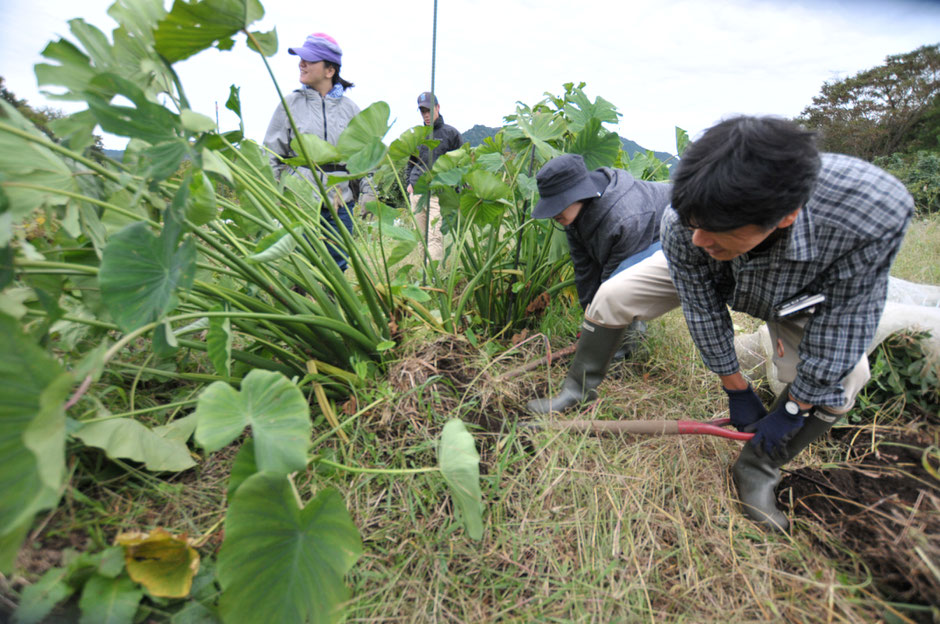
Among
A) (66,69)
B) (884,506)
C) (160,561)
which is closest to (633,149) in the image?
(884,506)

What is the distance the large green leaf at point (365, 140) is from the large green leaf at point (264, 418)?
31.0 inches

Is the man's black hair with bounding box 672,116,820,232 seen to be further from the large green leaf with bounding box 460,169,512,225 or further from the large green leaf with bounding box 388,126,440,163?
the large green leaf with bounding box 388,126,440,163

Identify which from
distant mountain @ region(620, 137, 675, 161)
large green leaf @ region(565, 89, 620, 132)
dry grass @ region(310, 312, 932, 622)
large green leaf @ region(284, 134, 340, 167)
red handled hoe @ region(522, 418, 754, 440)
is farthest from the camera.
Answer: distant mountain @ region(620, 137, 675, 161)

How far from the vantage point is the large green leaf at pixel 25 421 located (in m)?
0.63

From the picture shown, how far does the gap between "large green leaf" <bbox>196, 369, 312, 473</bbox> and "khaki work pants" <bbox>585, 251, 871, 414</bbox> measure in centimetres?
103

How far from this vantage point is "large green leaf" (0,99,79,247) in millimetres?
809

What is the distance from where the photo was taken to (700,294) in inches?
52.4

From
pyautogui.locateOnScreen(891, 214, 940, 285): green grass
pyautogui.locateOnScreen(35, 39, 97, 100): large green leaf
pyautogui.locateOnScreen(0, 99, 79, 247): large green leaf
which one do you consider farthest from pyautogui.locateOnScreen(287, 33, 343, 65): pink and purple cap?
pyautogui.locateOnScreen(891, 214, 940, 285): green grass

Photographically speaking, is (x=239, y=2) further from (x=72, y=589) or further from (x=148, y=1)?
(x=72, y=589)

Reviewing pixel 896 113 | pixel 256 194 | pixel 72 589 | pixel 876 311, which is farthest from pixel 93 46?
pixel 896 113

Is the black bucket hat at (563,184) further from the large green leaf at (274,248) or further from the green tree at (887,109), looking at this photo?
the green tree at (887,109)

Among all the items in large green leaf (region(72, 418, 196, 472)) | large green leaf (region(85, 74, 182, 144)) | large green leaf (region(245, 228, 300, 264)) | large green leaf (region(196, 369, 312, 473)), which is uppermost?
large green leaf (region(85, 74, 182, 144))

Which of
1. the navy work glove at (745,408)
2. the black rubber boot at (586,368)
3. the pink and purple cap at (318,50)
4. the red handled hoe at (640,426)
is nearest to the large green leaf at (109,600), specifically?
the red handled hoe at (640,426)

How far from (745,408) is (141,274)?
1.63 meters
